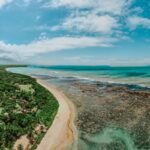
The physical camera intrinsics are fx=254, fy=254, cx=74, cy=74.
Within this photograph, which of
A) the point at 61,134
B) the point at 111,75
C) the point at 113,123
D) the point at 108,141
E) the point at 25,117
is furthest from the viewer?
the point at 111,75

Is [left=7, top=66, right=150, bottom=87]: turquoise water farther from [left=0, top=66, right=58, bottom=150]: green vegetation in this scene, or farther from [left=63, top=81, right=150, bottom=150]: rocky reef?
[left=0, top=66, right=58, bottom=150]: green vegetation

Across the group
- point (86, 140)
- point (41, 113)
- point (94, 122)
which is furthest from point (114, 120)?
point (41, 113)

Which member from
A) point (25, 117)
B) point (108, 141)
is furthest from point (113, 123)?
point (25, 117)

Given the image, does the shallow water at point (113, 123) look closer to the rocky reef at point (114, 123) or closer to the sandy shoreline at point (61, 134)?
the rocky reef at point (114, 123)

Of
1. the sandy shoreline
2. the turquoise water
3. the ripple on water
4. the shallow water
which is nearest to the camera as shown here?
the ripple on water

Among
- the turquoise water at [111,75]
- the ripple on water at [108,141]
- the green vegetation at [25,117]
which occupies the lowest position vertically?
the ripple on water at [108,141]

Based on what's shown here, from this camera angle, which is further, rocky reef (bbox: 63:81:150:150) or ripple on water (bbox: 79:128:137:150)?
rocky reef (bbox: 63:81:150:150)

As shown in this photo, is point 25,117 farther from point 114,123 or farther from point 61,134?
point 114,123

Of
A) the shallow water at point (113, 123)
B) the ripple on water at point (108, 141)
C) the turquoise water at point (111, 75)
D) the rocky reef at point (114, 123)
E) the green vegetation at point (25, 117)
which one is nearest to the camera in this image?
the ripple on water at point (108, 141)

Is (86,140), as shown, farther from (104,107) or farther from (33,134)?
(104,107)

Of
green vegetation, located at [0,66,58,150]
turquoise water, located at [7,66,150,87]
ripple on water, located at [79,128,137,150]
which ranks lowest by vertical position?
ripple on water, located at [79,128,137,150]

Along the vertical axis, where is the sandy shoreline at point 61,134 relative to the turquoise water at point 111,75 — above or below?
below

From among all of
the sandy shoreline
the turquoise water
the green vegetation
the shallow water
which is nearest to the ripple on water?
the shallow water

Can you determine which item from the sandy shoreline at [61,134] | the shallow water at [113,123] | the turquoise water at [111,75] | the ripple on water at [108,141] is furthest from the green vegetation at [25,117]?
the turquoise water at [111,75]
